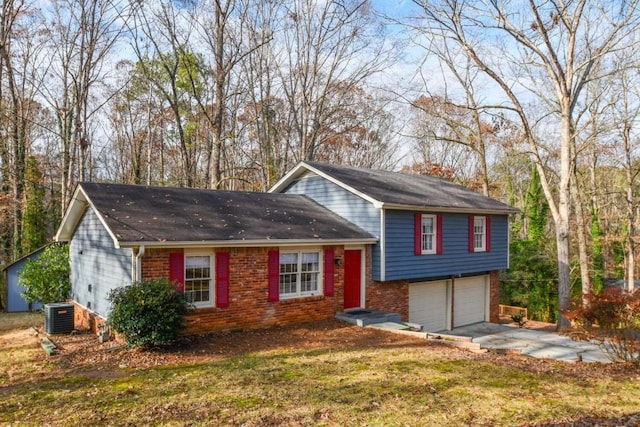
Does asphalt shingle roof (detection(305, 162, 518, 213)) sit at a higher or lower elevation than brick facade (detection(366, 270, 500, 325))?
higher

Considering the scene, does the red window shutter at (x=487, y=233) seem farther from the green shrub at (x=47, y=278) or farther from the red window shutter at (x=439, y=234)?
the green shrub at (x=47, y=278)

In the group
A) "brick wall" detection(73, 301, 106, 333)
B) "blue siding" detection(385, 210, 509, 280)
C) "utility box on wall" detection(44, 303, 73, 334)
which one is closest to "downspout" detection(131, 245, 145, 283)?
"brick wall" detection(73, 301, 106, 333)

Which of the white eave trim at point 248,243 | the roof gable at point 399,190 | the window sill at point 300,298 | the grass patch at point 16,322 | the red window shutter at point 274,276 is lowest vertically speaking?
the grass patch at point 16,322

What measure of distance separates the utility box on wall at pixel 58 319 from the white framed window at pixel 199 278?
12.0 ft

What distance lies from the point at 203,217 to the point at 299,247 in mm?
2742

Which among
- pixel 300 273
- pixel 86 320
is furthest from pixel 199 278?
pixel 86 320

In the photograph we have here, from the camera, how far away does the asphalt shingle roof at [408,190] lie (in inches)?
582

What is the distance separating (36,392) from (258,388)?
3.38m

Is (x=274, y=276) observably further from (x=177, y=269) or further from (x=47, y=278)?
(x=47, y=278)

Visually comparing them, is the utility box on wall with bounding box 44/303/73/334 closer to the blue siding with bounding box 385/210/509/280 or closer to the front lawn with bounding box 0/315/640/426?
the front lawn with bounding box 0/315/640/426

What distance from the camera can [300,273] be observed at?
12852 millimetres

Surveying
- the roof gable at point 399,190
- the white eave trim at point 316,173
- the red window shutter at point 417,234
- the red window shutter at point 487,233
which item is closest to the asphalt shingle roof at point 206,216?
the white eave trim at point 316,173

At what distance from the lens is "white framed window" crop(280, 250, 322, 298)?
12.6 metres

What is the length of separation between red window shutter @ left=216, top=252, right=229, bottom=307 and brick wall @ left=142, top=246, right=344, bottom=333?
0.12m
